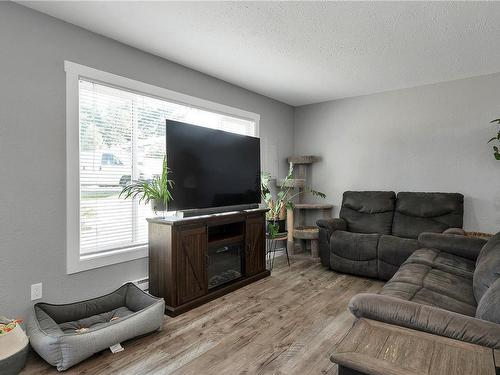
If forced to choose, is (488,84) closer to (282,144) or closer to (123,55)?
(282,144)

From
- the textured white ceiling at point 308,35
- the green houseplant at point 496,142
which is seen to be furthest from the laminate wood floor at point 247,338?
the textured white ceiling at point 308,35

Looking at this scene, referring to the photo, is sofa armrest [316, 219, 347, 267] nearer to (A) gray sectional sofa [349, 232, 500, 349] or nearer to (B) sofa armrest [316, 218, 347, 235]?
(B) sofa armrest [316, 218, 347, 235]

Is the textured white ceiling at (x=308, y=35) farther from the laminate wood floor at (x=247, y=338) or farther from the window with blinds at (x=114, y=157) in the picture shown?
the laminate wood floor at (x=247, y=338)

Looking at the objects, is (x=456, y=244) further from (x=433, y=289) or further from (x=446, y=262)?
(x=433, y=289)

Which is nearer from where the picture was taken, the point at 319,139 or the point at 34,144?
the point at 34,144

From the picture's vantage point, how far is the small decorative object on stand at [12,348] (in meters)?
1.85

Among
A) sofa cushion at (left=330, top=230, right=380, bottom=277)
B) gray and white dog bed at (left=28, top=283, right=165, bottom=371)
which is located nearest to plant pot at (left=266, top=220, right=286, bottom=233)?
sofa cushion at (left=330, top=230, right=380, bottom=277)

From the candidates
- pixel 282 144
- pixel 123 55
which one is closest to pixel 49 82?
pixel 123 55

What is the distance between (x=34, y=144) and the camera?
93.5 inches

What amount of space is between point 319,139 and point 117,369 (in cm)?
430

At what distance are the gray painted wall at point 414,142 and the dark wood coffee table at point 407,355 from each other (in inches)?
135

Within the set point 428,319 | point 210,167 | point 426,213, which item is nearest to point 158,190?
point 210,167

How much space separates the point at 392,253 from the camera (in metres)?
3.65

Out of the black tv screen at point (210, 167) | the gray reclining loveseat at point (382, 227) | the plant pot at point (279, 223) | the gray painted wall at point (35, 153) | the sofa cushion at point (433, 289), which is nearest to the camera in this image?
the sofa cushion at point (433, 289)
